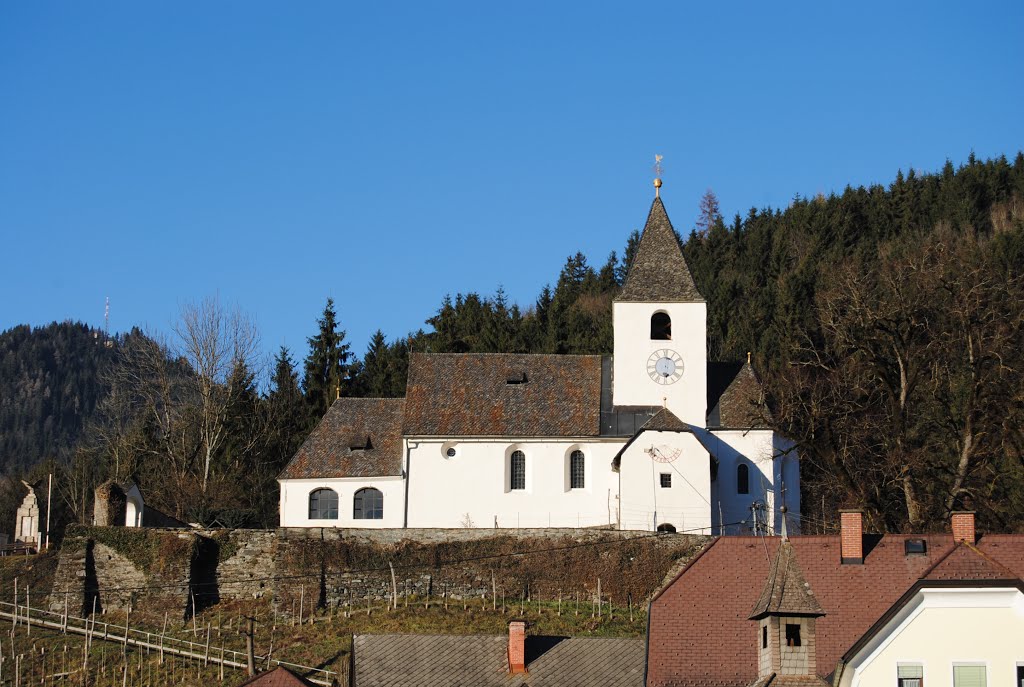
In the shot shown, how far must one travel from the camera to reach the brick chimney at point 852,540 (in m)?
36.9

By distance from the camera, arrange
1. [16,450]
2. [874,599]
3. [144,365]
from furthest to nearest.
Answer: [16,450] → [144,365] → [874,599]

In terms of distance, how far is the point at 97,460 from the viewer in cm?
8388

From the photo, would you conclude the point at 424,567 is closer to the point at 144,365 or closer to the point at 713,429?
the point at 713,429

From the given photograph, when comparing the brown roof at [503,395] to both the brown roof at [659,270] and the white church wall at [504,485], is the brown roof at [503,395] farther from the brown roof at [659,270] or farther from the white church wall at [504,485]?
the brown roof at [659,270]

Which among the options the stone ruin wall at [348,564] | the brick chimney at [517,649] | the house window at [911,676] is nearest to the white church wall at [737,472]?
the stone ruin wall at [348,564]

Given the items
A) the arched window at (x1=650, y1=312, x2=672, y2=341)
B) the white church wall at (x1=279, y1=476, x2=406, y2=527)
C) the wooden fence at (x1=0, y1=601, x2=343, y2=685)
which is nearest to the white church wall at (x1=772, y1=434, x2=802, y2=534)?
the arched window at (x1=650, y1=312, x2=672, y2=341)

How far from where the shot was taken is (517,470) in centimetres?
5997

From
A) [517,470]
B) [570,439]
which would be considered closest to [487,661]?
[570,439]

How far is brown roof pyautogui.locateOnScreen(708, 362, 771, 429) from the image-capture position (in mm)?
58438

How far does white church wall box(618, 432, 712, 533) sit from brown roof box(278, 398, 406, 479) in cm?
924

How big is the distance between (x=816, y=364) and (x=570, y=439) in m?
9.81

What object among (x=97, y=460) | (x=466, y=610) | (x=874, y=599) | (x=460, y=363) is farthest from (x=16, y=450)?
(x=874, y=599)

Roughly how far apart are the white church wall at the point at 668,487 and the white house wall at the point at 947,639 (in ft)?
70.3

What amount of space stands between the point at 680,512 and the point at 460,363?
467 inches
